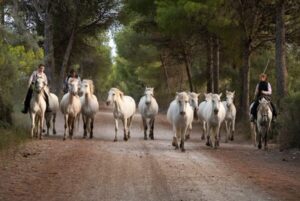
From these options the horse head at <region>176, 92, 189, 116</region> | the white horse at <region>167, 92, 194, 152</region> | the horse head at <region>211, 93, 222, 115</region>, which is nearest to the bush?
the horse head at <region>211, 93, 222, 115</region>

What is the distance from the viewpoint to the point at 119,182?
12305 mm

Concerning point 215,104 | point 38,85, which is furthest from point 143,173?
point 38,85

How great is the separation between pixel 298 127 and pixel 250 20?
1072 cm

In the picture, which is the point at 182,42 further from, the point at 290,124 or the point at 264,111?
the point at 290,124

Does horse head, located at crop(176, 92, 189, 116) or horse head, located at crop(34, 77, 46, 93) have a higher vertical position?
horse head, located at crop(34, 77, 46, 93)

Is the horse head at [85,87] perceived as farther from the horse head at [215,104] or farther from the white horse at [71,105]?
the horse head at [215,104]

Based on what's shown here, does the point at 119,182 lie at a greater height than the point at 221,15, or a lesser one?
lesser

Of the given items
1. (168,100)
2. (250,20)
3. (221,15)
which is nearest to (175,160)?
(221,15)

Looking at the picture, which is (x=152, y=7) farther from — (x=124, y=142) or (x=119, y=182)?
(x=119, y=182)

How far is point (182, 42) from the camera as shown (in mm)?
40375

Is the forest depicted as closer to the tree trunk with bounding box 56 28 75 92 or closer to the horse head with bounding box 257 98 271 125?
the tree trunk with bounding box 56 28 75 92

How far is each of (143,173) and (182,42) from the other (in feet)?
89.9

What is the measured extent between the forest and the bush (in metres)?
0.03

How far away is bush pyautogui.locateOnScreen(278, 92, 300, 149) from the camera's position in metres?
20.1
